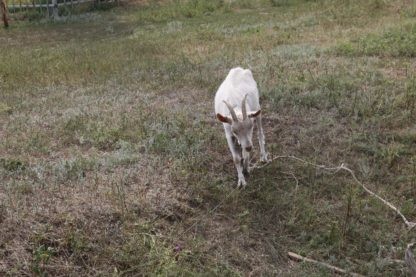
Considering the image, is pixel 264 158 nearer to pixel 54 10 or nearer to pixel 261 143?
pixel 261 143

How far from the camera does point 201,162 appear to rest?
22.8 feet

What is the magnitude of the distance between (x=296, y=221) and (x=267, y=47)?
810 centimetres

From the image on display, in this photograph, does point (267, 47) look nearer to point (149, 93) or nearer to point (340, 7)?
point (149, 93)

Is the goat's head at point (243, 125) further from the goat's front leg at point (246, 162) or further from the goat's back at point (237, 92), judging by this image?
the goat's back at point (237, 92)

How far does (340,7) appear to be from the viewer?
1812cm

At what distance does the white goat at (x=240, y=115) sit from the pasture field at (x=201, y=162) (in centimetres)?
34

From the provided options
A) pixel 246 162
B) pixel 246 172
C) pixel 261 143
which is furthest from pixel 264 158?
pixel 246 162

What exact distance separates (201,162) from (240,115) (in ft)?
3.60

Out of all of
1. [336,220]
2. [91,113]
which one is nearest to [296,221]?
[336,220]

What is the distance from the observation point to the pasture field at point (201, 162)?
5262mm

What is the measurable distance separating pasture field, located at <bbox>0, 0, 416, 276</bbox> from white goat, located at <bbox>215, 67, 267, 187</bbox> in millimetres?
336

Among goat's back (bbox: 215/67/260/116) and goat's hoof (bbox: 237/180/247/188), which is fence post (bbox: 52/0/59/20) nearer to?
goat's back (bbox: 215/67/260/116)

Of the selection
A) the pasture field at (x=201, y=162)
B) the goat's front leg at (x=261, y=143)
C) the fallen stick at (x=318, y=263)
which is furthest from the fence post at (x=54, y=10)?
the fallen stick at (x=318, y=263)

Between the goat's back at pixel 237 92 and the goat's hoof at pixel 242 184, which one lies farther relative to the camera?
the goat's back at pixel 237 92
